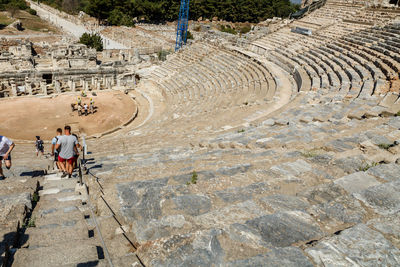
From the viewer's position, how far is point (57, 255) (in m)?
3.50

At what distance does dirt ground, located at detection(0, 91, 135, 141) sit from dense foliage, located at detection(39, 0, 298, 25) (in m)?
40.6

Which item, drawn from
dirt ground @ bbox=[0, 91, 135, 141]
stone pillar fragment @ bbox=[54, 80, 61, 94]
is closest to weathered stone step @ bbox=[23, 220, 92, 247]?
dirt ground @ bbox=[0, 91, 135, 141]

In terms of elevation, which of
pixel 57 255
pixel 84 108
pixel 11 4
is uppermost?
pixel 11 4

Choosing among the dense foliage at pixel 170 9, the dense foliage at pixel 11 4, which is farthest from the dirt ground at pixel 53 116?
the dense foliage at pixel 11 4

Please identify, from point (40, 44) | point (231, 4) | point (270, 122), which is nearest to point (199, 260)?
point (270, 122)

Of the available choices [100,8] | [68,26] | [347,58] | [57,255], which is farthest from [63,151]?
[68,26]

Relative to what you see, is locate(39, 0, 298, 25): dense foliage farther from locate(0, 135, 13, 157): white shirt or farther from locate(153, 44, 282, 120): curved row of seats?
locate(0, 135, 13, 157): white shirt

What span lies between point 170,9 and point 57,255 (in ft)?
241

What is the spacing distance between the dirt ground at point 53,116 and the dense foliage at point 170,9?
4064 cm

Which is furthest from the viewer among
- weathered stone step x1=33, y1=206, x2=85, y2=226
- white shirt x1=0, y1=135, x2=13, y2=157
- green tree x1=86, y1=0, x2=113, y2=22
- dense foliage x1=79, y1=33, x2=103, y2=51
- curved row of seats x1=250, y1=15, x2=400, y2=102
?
green tree x1=86, y1=0, x2=113, y2=22

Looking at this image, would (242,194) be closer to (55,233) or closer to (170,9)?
(55,233)

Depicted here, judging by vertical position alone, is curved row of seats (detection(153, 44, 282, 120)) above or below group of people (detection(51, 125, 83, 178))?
above

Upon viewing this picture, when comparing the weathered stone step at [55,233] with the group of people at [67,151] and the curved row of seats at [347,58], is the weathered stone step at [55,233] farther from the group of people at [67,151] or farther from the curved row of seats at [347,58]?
the curved row of seats at [347,58]

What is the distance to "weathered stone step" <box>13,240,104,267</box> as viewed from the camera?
3.36 m
